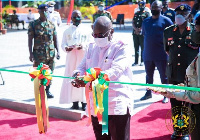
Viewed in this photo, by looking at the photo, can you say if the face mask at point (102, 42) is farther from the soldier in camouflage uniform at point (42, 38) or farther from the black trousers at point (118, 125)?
the soldier in camouflage uniform at point (42, 38)

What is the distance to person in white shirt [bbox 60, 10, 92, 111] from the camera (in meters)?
5.98

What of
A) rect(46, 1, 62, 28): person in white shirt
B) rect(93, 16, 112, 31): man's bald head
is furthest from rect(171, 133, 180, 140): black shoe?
rect(46, 1, 62, 28): person in white shirt

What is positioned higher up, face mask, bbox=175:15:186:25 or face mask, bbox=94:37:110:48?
face mask, bbox=175:15:186:25

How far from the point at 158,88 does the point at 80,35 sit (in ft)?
10.7

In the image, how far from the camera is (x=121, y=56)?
10.9ft

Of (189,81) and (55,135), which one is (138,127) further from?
(189,81)

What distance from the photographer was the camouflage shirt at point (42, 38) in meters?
6.56

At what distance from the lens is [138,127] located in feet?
17.0

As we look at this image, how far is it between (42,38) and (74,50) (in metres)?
0.90

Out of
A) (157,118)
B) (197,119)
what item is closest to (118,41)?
(197,119)

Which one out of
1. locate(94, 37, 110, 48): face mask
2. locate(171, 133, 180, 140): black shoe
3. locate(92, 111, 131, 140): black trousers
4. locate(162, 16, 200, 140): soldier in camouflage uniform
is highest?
locate(94, 37, 110, 48): face mask

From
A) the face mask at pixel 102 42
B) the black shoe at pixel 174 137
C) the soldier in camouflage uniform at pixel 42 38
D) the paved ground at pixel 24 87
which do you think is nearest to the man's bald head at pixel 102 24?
the face mask at pixel 102 42

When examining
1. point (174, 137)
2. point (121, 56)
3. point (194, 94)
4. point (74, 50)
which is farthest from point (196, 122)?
point (74, 50)

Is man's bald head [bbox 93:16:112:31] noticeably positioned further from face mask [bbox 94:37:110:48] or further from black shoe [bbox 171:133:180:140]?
black shoe [bbox 171:133:180:140]
